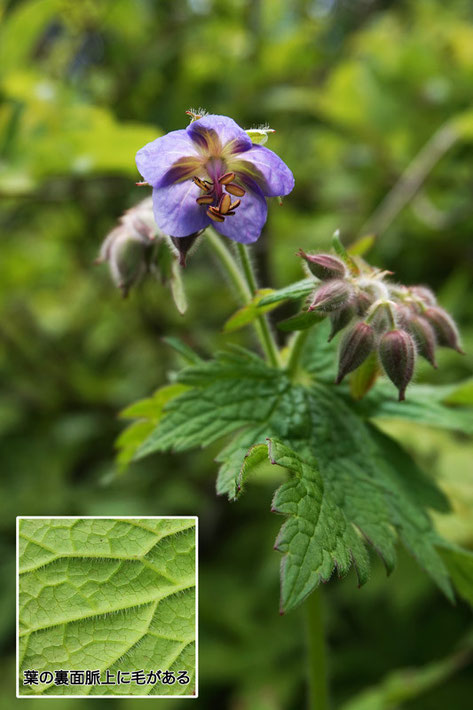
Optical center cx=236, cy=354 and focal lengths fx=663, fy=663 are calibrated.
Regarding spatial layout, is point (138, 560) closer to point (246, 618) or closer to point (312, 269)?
point (312, 269)

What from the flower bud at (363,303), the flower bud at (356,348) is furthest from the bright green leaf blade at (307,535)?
the flower bud at (363,303)

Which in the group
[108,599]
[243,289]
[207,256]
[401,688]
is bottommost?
[401,688]

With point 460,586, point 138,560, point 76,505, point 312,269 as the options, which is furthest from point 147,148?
point 76,505

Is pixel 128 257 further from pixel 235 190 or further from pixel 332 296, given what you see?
pixel 332 296

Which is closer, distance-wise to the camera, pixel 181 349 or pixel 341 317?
pixel 341 317

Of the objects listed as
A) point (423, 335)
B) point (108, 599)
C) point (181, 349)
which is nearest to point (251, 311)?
point (181, 349)
